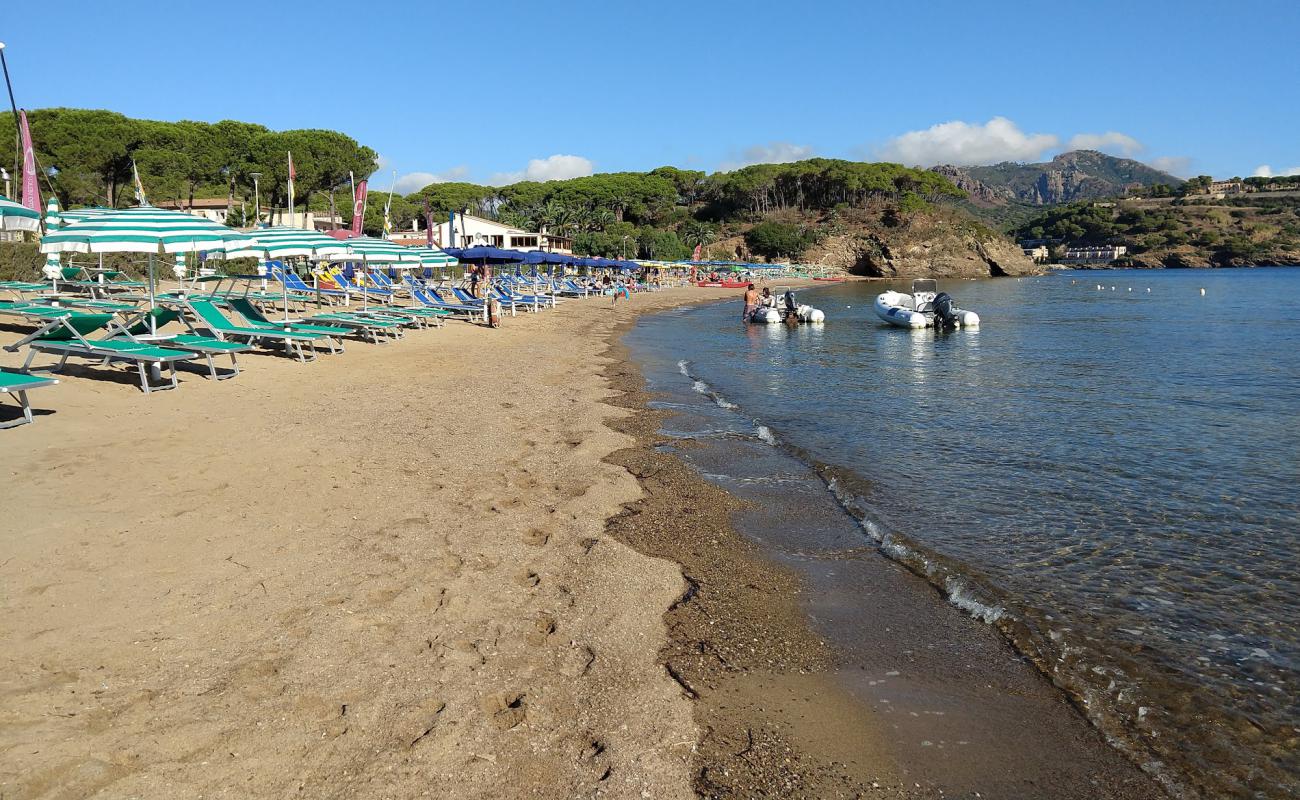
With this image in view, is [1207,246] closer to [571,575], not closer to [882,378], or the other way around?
[882,378]

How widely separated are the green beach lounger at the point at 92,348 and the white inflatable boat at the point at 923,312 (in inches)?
884

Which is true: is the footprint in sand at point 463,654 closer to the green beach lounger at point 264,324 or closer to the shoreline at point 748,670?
the shoreline at point 748,670

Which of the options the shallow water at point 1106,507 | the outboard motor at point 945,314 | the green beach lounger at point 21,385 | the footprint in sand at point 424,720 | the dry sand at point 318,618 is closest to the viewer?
the dry sand at point 318,618

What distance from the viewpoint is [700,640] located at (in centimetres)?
416

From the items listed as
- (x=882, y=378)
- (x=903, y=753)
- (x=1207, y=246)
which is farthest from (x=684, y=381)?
(x=1207, y=246)

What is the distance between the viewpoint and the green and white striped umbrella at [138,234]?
9.22 meters

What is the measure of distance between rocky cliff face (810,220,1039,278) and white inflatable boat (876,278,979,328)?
67.6m

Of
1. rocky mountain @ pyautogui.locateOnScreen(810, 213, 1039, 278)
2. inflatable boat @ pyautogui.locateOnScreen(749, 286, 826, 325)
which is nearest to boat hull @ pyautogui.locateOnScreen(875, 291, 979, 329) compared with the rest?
inflatable boat @ pyautogui.locateOnScreen(749, 286, 826, 325)

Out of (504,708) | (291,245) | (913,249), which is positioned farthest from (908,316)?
(913,249)

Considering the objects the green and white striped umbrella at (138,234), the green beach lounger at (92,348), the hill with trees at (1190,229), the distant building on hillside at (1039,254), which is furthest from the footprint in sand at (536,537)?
the distant building on hillside at (1039,254)

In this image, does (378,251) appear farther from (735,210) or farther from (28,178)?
(735,210)

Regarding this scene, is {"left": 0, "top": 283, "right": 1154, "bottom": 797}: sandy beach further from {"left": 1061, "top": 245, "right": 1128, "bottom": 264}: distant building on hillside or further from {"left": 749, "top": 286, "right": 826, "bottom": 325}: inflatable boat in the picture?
{"left": 1061, "top": 245, "right": 1128, "bottom": 264}: distant building on hillside

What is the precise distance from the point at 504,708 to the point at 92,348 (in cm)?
846

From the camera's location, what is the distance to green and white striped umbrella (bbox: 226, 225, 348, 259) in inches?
562
